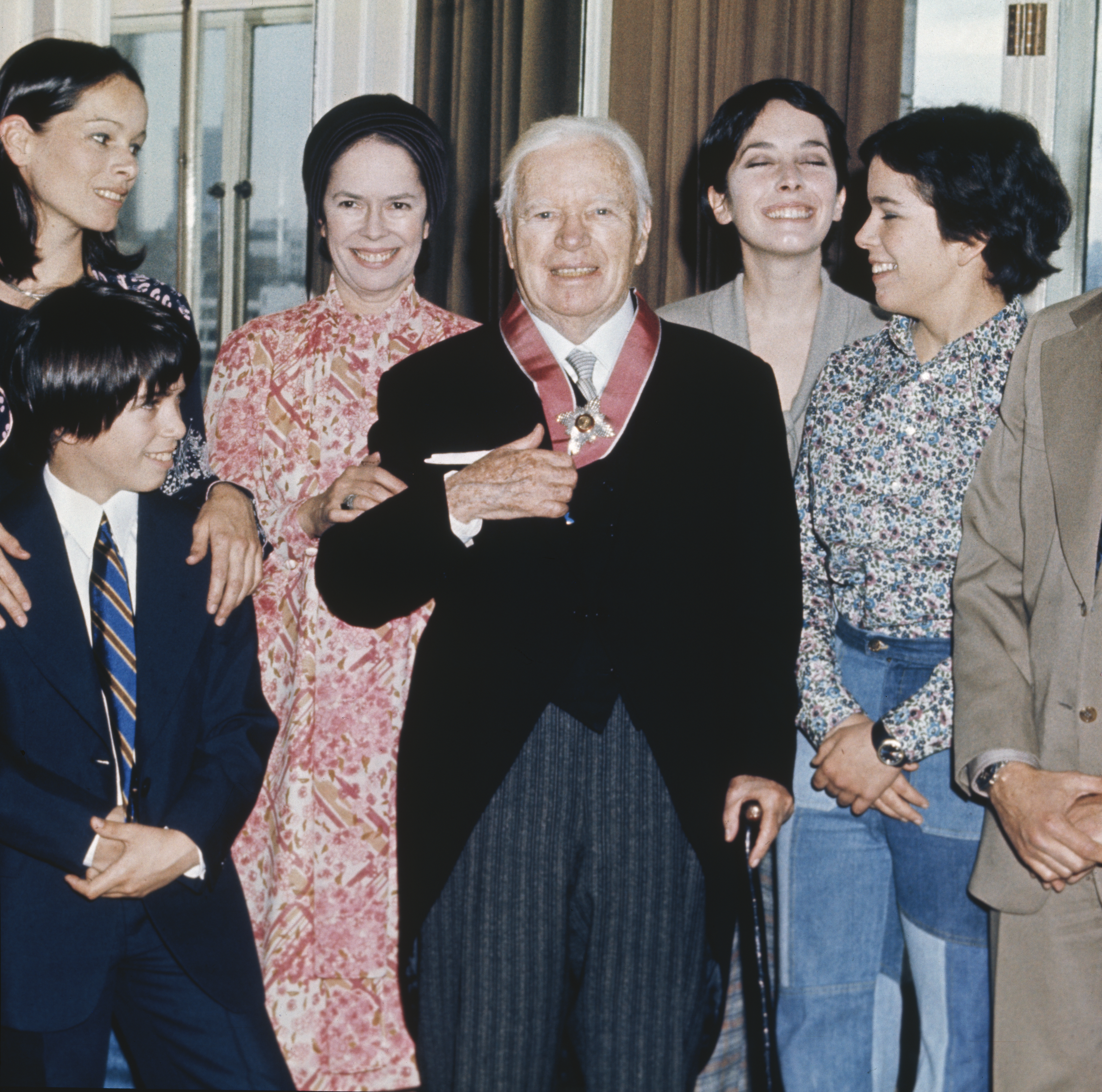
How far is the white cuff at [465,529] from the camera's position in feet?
5.13

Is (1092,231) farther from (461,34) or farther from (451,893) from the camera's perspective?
(451,893)

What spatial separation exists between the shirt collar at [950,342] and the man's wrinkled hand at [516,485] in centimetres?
59

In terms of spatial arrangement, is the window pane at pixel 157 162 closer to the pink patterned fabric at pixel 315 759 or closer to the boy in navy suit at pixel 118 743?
the pink patterned fabric at pixel 315 759

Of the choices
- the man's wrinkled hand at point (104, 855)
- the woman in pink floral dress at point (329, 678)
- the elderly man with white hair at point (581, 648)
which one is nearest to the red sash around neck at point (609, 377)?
the elderly man with white hair at point (581, 648)

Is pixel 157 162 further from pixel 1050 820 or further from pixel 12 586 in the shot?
pixel 1050 820

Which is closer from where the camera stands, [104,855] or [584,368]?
[104,855]

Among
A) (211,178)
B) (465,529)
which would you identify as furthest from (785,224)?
(211,178)

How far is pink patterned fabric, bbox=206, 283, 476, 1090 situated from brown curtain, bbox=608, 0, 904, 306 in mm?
1165

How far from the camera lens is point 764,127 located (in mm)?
2135

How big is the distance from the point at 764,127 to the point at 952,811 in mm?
1230

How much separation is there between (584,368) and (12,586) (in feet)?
2.79

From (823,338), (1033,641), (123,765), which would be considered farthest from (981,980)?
(123,765)

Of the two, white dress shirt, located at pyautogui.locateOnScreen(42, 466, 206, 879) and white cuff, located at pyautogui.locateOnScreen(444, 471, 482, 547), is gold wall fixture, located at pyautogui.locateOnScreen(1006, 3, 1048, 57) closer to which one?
white cuff, located at pyautogui.locateOnScreen(444, 471, 482, 547)

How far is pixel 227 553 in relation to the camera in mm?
1751
